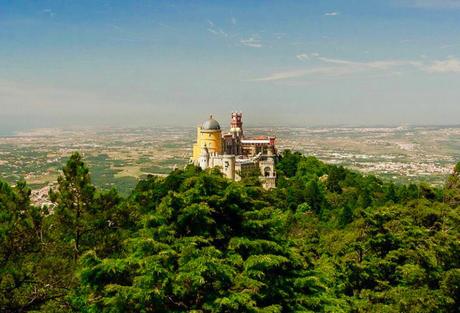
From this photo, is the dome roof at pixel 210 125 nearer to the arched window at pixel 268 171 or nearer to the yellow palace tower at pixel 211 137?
the yellow palace tower at pixel 211 137

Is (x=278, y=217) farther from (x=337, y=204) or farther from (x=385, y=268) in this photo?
(x=337, y=204)

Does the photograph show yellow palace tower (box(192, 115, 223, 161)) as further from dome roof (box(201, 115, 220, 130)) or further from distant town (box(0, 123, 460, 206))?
distant town (box(0, 123, 460, 206))

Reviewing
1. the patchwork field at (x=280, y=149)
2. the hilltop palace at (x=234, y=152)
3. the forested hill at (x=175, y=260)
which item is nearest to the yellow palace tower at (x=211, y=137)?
the hilltop palace at (x=234, y=152)

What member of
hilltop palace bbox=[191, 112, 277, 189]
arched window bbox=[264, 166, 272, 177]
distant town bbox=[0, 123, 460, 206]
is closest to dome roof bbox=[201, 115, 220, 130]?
hilltop palace bbox=[191, 112, 277, 189]

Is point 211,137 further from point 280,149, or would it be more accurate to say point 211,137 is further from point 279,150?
point 280,149

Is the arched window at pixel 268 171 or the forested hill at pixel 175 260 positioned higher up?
the forested hill at pixel 175 260

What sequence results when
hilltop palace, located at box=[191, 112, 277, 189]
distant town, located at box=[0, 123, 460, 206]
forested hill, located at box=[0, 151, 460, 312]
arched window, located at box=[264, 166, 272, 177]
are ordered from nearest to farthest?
forested hill, located at box=[0, 151, 460, 312] → hilltop palace, located at box=[191, 112, 277, 189] → arched window, located at box=[264, 166, 272, 177] → distant town, located at box=[0, 123, 460, 206]

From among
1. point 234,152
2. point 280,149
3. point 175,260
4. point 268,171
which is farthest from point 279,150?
point 175,260

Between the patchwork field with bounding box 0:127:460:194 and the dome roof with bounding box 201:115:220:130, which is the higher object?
the dome roof with bounding box 201:115:220:130

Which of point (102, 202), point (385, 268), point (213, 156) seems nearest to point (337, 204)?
point (213, 156)
